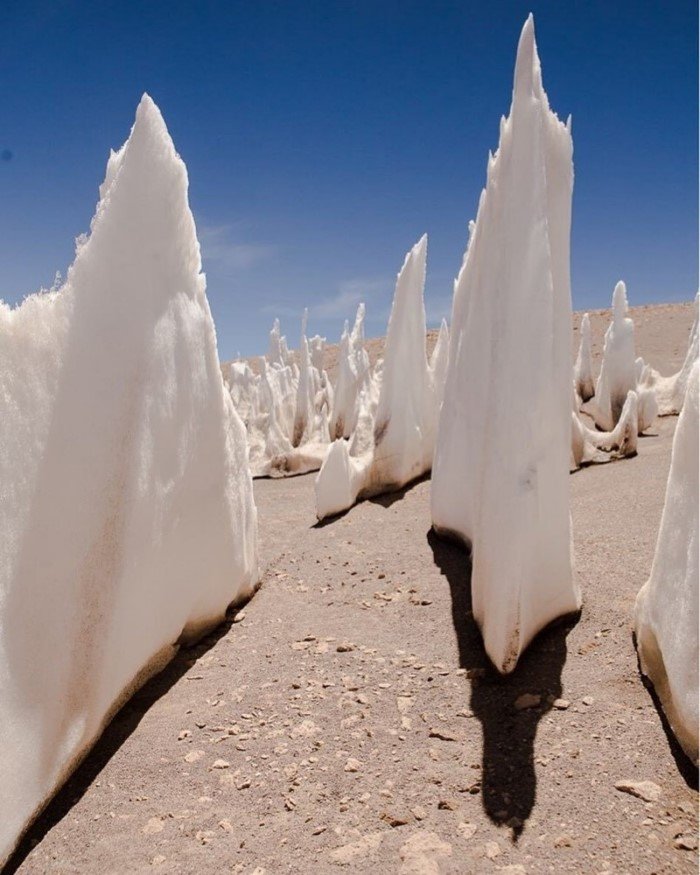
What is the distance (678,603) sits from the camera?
1861 millimetres

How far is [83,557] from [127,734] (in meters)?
0.68

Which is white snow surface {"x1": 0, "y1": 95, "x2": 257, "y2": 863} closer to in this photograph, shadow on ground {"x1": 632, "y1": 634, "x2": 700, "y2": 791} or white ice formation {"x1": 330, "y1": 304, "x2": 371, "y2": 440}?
shadow on ground {"x1": 632, "y1": 634, "x2": 700, "y2": 791}

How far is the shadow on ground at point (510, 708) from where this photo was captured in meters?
1.72

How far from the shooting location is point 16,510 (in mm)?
1835

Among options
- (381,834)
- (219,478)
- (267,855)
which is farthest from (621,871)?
(219,478)

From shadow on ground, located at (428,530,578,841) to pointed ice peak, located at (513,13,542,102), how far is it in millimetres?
2103

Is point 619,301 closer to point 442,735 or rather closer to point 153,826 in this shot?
point 442,735

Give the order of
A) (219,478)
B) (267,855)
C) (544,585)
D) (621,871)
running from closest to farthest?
(621,871) → (267,855) → (544,585) → (219,478)

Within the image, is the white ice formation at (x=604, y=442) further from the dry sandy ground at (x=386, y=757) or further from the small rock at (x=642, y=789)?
the small rock at (x=642, y=789)

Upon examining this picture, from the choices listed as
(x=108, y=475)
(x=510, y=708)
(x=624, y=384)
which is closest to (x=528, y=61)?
(x=108, y=475)

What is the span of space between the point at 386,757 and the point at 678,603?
105cm

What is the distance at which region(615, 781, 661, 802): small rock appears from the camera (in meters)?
1.64

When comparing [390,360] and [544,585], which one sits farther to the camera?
[390,360]

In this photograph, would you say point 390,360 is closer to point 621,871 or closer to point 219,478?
point 219,478
